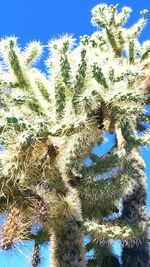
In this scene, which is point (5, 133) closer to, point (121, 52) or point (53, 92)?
point (53, 92)

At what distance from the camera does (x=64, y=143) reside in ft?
22.2

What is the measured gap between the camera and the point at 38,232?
23.4 ft

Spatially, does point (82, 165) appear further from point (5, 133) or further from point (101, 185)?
point (5, 133)

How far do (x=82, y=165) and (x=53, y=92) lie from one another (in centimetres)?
122

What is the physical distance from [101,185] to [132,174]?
0.62 m

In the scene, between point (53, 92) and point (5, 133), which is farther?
point (53, 92)

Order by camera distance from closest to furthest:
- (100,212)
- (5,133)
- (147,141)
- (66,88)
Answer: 1. (5,133)
2. (66,88)
3. (147,141)
4. (100,212)

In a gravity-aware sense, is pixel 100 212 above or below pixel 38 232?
above

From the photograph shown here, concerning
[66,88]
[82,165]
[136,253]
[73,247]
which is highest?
[66,88]

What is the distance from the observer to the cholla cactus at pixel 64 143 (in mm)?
6398

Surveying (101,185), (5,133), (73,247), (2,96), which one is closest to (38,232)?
(73,247)

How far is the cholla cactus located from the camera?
6.40m

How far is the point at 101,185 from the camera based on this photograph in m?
6.73

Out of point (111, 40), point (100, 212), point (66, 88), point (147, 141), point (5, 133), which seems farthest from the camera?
point (111, 40)
